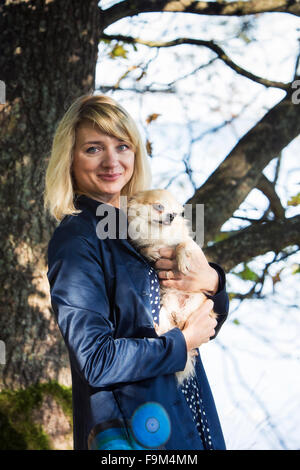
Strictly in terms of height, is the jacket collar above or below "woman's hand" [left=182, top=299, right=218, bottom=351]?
above

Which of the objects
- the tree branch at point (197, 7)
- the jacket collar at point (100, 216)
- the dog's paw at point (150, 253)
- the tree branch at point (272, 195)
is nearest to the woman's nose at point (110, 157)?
the jacket collar at point (100, 216)

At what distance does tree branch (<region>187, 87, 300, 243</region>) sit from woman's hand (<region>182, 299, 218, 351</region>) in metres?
2.34

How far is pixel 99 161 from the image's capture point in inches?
82.8

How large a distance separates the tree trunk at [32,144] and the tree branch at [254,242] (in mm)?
1448

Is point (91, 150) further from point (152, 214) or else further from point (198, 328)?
point (198, 328)

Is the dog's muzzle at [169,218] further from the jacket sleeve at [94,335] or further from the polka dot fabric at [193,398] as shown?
the jacket sleeve at [94,335]

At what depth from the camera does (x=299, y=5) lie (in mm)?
4770

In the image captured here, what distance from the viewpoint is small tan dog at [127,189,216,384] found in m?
2.35

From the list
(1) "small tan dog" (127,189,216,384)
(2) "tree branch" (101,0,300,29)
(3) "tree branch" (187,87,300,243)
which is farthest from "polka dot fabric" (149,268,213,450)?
(2) "tree branch" (101,0,300,29)

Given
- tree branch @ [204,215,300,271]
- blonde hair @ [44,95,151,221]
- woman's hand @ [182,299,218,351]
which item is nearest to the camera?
woman's hand @ [182,299,218,351]

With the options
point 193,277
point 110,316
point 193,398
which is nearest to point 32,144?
point 193,277

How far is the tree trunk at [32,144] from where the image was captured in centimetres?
368

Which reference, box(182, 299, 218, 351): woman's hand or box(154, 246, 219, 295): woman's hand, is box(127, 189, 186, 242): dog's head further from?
box(182, 299, 218, 351): woman's hand
